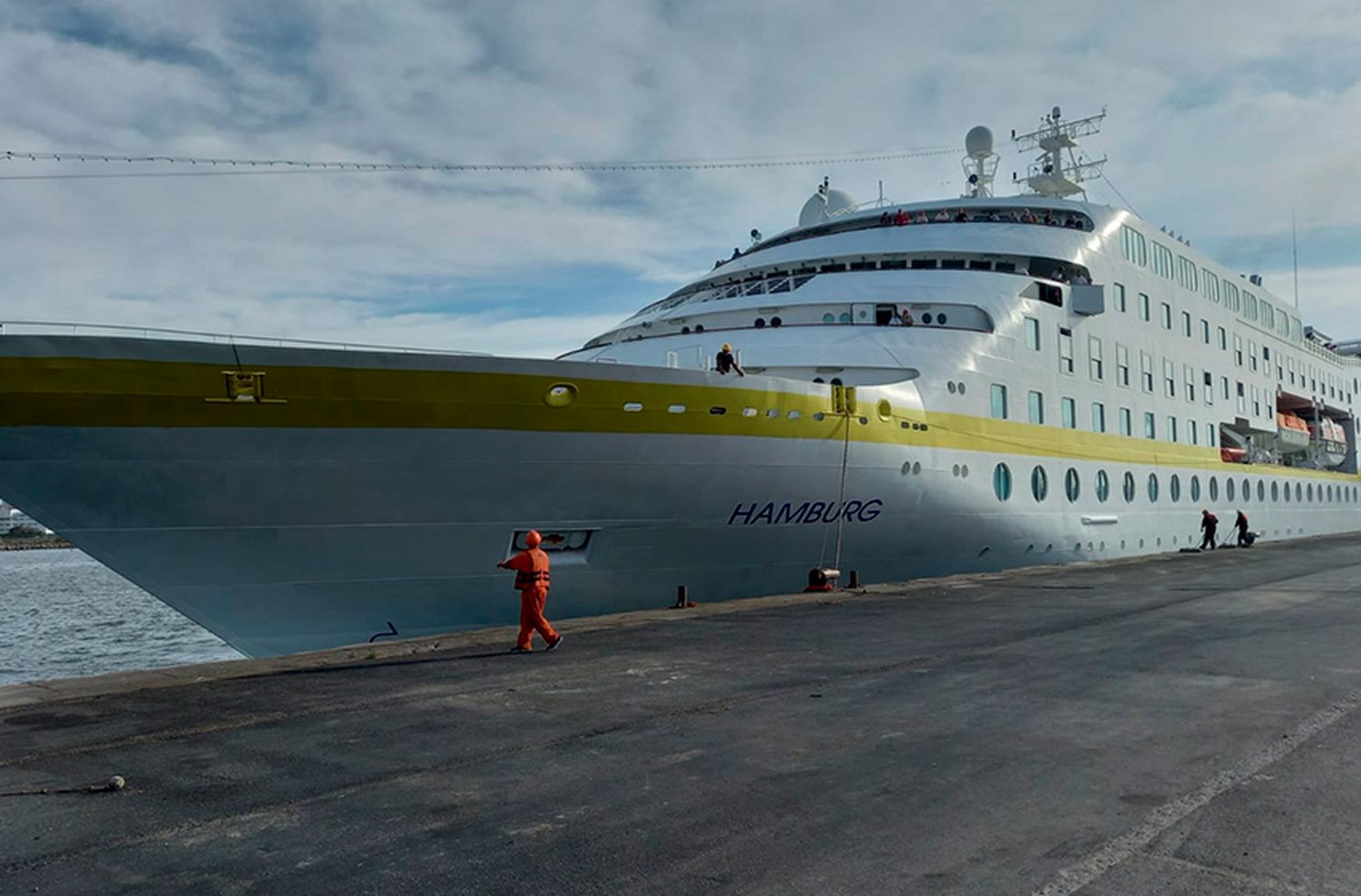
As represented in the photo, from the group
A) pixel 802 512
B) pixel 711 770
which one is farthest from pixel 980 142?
pixel 711 770

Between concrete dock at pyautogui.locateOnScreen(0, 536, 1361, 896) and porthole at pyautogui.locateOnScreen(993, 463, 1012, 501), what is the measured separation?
7.60 metres

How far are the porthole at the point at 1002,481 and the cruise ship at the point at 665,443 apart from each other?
11cm

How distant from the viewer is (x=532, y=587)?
960 centimetres

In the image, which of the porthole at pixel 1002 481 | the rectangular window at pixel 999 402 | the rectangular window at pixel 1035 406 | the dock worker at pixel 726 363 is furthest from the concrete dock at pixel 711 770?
the rectangular window at pixel 1035 406

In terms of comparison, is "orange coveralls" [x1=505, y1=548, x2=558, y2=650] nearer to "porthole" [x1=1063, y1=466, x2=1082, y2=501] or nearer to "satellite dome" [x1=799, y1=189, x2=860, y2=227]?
"porthole" [x1=1063, y1=466, x2=1082, y2=501]

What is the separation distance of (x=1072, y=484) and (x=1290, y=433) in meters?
23.0

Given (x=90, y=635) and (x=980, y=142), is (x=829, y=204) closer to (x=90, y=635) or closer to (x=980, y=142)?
(x=980, y=142)

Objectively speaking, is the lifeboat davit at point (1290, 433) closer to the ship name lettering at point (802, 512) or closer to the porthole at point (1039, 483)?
the porthole at point (1039, 483)

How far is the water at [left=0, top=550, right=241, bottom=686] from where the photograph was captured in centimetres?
2208

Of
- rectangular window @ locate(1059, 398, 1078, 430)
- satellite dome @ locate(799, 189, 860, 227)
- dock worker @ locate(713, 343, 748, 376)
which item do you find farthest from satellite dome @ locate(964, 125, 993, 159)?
dock worker @ locate(713, 343, 748, 376)

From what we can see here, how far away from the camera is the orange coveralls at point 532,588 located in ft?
31.2

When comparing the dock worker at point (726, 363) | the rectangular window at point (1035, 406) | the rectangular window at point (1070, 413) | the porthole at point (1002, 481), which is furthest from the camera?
the rectangular window at point (1070, 413)

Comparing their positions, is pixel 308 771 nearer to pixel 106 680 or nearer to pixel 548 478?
pixel 106 680

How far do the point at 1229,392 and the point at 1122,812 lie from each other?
32.0 metres
